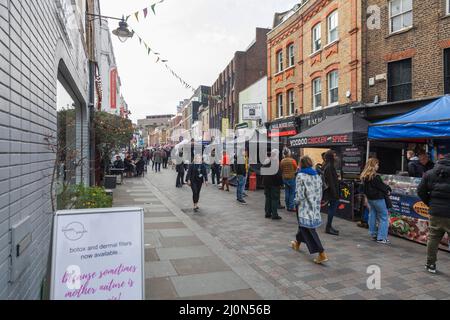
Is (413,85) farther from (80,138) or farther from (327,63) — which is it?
(80,138)

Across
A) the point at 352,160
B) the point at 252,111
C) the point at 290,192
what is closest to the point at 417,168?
the point at 290,192

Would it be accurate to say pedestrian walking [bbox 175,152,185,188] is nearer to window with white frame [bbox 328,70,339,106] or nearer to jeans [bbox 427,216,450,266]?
window with white frame [bbox 328,70,339,106]

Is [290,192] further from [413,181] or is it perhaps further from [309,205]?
[309,205]

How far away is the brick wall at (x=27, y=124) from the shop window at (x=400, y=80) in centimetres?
1250

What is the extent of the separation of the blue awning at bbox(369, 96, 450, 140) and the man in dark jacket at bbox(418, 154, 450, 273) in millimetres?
2004

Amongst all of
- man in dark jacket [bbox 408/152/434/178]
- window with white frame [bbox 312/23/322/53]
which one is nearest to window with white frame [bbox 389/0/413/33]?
window with white frame [bbox 312/23/322/53]

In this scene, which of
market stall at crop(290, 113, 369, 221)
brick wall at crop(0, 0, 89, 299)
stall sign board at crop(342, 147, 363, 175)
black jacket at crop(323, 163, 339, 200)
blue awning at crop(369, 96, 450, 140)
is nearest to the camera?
brick wall at crop(0, 0, 89, 299)

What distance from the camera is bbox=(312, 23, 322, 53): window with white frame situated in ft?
61.7

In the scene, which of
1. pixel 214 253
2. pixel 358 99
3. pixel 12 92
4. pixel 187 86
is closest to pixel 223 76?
pixel 358 99

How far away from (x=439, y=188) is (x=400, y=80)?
10029mm

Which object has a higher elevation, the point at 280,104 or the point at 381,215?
the point at 280,104

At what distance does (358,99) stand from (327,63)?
340 cm

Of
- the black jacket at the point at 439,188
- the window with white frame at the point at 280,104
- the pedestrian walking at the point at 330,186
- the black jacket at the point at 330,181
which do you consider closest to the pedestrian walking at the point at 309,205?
the black jacket at the point at 439,188

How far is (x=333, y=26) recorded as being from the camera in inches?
696
